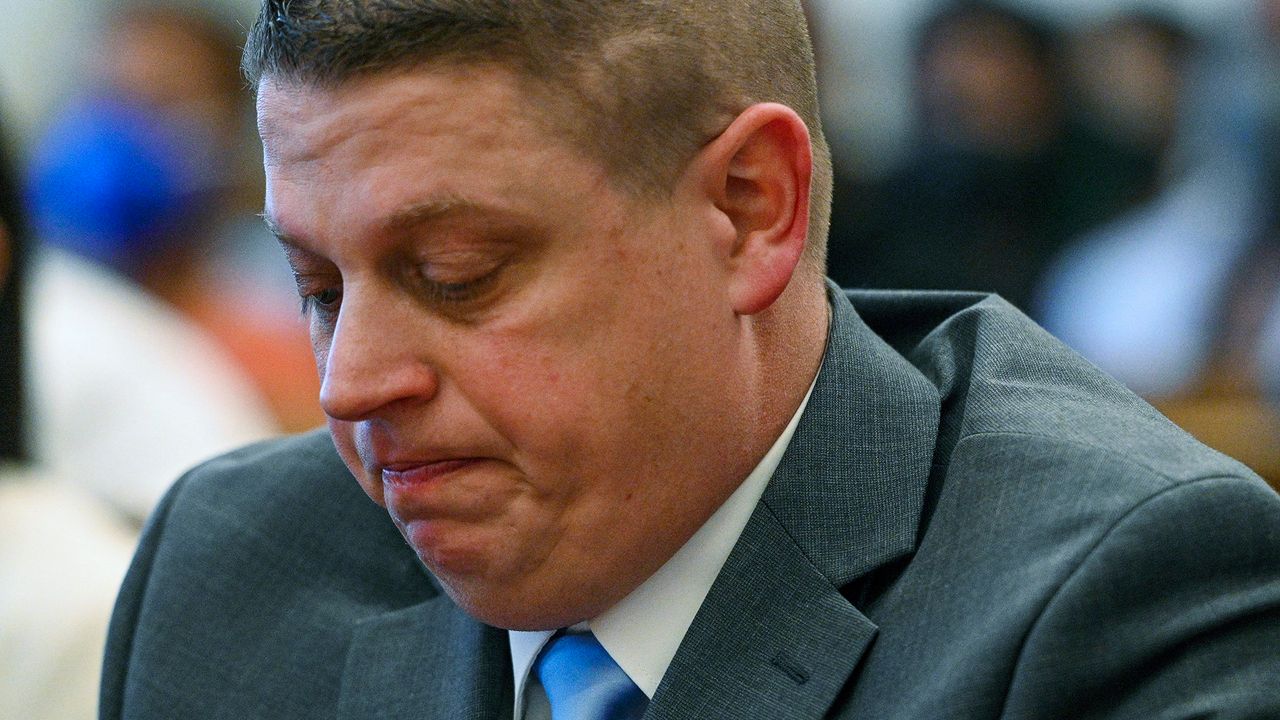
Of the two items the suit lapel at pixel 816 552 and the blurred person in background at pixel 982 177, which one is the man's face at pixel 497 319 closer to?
the suit lapel at pixel 816 552

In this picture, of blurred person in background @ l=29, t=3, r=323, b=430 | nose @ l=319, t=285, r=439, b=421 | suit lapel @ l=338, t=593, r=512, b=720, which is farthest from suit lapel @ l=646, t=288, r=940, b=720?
blurred person in background @ l=29, t=3, r=323, b=430

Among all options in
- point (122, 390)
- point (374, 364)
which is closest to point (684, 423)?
point (374, 364)

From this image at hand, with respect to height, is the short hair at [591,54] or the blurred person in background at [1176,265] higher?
the short hair at [591,54]

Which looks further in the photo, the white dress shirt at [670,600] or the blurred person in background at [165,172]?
the blurred person in background at [165,172]

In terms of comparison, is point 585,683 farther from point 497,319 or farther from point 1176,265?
point 1176,265

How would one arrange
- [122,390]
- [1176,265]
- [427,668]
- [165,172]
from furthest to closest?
[1176,265]
[165,172]
[122,390]
[427,668]

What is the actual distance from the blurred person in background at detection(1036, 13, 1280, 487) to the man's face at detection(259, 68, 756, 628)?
2.35 m

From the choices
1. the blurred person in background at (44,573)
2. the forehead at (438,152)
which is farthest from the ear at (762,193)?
the blurred person in background at (44,573)

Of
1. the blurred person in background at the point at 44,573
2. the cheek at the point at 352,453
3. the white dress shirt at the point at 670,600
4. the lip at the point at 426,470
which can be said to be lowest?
the blurred person in background at the point at 44,573

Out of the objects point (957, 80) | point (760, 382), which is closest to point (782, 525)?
point (760, 382)

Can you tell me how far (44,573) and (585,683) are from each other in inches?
48.2

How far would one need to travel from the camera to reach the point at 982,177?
4836 millimetres

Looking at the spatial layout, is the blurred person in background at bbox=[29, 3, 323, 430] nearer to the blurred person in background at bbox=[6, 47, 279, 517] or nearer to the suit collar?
the blurred person in background at bbox=[6, 47, 279, 517]

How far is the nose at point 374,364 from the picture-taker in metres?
1.51
